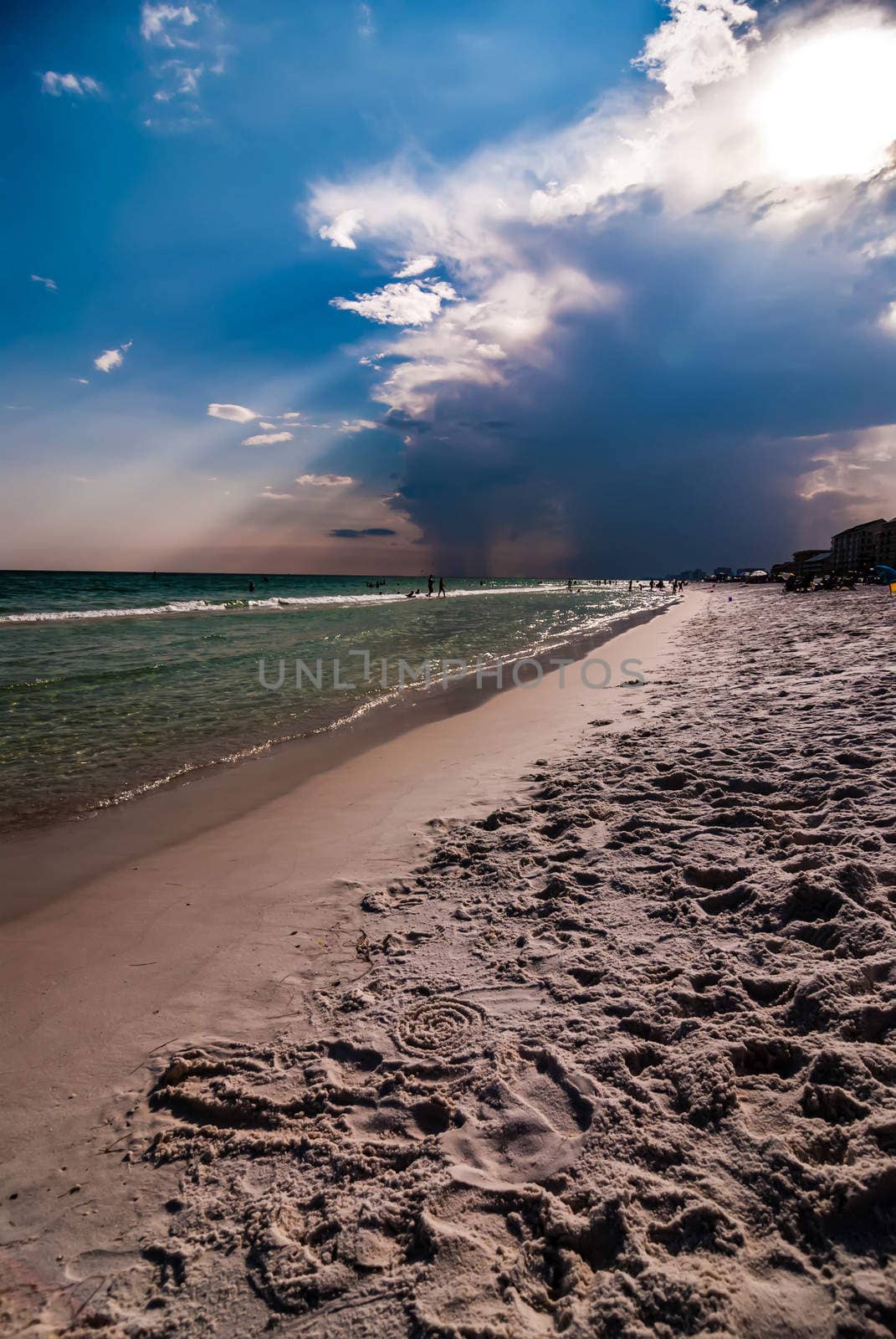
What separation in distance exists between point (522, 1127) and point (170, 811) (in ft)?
17.2

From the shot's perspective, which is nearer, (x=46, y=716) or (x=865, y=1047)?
(x=865, y=1047)

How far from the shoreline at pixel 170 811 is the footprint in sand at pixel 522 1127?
13.0ft

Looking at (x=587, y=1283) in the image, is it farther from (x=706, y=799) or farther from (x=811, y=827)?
(x=706, y=799)

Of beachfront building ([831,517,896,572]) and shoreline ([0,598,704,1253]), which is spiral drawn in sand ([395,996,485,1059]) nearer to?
shoreline ([0,598,704,1253])

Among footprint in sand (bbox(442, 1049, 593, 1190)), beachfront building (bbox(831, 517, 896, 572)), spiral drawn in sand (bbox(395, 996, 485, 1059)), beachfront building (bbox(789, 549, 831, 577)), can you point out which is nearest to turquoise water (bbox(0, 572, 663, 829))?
spiral drawn in sand (bbox(395, 996, 485, 1059))

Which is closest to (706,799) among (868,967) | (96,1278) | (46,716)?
(868,967)

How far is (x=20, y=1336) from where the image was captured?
1.76m

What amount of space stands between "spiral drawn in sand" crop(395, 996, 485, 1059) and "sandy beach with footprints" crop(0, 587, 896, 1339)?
14 millimetres

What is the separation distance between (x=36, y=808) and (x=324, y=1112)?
5.64 m

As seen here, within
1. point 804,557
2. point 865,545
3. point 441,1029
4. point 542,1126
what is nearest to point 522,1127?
point 542,1126

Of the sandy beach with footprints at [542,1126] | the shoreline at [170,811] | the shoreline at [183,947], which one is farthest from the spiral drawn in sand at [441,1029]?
the shoreline at [170,811]

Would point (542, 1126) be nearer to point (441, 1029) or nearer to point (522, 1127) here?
point (522, 1127)

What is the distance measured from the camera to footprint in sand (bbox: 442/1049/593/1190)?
2152 millimetres

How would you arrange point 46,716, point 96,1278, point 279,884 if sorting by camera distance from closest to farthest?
1. point 96,1278
2. point 279,884
3. point 46,716
